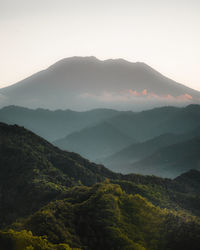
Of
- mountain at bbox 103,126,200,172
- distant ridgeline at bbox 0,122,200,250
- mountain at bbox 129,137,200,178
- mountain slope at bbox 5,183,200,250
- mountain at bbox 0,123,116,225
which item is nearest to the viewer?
distant ridgeline at bbox 0,122,200,250

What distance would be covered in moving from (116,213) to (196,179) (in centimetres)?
2516

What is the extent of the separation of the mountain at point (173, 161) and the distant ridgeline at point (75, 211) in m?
85.5

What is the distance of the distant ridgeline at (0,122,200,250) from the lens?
32.5 feet

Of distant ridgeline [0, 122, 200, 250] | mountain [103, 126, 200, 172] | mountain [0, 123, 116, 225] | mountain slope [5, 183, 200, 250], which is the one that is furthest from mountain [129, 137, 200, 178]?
mountain slope [5, 183, 200, 250]

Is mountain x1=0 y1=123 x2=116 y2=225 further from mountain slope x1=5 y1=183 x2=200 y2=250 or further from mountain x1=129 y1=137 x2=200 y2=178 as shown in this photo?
mountain x1=129 y1=137 x2=200 y2=178

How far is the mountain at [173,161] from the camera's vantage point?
108 m

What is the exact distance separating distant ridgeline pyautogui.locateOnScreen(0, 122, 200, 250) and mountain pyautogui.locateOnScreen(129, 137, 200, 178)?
85470 millimetres

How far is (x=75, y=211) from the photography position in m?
11.7

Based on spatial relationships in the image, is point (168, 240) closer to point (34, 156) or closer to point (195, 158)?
point (34, 156)

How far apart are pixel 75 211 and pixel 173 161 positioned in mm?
107893

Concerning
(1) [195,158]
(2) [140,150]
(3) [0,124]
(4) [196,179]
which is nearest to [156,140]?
(2) [140,150]

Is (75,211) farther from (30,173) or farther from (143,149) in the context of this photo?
(143,149)

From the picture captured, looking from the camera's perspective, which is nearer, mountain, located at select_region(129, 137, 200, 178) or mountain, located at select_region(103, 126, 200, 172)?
mountain, located at select_region(129, 137, 200, 178)

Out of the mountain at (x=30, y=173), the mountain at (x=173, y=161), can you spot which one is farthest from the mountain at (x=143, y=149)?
the mountain at (x=30, y=173)
